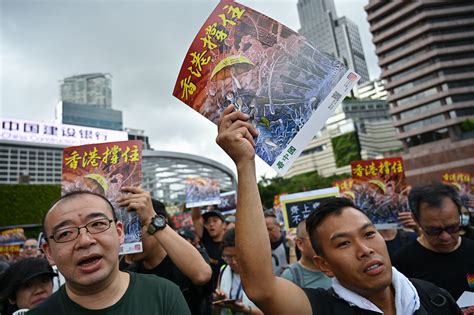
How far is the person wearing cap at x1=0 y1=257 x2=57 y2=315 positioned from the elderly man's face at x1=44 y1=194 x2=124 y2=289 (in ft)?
2.76

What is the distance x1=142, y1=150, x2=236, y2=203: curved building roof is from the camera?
58125mm

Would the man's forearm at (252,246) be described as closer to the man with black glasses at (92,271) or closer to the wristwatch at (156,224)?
the man with black glasses at (92,271)

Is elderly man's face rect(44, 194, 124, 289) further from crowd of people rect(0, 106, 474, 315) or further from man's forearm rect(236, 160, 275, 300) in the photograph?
man's forearm rect(236, 160, 275, 300)

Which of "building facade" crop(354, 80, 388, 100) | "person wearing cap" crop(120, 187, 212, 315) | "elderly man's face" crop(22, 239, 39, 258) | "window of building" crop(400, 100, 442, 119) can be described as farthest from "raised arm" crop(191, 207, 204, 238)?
"building facade" crop(354, 80, 388, 100)

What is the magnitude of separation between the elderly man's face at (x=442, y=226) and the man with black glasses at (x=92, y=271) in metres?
1.74

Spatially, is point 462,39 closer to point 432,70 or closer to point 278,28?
point 432,70

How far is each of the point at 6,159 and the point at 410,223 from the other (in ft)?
206

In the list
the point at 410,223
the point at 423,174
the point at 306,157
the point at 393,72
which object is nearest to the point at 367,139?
the point at 306,157

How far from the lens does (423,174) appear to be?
39.8 metres

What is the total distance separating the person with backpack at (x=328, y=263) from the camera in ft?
4.69

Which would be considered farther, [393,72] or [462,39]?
[393,72]

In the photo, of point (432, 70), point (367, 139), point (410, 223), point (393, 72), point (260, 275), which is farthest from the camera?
point (367, 139)

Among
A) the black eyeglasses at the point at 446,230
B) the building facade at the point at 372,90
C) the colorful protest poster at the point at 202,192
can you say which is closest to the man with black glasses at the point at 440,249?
the black eyeglasses at the point at 446,230

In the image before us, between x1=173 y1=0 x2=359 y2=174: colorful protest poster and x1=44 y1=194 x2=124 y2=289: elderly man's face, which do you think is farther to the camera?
x1=173 y1=0 x2=359 y2=174: colorful protest poster
